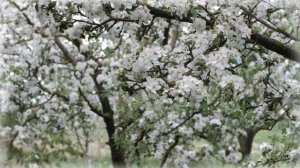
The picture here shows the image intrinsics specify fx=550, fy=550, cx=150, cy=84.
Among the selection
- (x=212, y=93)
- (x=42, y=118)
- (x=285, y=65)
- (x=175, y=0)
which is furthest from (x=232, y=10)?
(x=42, y=118)

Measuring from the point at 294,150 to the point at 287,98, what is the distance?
1.77 ft

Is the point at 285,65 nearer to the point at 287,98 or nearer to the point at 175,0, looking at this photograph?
the point at 287,98

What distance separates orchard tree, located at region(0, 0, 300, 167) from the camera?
296 cm

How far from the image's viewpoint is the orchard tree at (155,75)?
296 cm

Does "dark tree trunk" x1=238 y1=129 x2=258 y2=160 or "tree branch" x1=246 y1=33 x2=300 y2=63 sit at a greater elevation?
"dark tree trunk" x1=238 y1=129 x2=258 y2=160

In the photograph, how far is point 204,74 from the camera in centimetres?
292

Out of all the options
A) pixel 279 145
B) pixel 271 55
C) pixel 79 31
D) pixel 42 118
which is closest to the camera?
pixel 79 31

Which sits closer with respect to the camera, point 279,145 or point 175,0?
point 175,0

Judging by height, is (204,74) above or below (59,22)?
below

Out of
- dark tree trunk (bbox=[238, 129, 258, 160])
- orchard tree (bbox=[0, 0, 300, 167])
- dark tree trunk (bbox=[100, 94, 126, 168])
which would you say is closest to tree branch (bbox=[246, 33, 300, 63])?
orchard tree (bbox=[0, 0, 300, 167])

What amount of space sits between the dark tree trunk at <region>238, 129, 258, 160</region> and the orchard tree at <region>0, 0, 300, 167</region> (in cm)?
3

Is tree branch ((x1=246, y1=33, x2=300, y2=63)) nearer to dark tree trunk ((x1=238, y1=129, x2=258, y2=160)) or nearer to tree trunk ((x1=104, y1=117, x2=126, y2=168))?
tree trunk ((x1=104, y1=117, x2=126, y2=168))

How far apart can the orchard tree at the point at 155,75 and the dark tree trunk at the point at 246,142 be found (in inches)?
1.1

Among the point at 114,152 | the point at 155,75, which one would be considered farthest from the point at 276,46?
the point at 114,152
